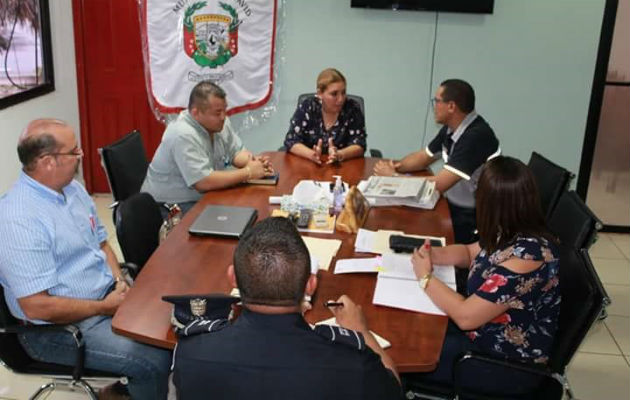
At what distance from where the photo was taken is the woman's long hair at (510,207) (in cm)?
196

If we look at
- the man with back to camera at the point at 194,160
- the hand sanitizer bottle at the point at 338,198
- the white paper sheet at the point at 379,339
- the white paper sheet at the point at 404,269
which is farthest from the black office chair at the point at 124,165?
the white paper sheet at the point at 379,339

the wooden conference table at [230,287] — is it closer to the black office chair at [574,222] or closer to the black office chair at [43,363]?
the black office chair at [43,363]

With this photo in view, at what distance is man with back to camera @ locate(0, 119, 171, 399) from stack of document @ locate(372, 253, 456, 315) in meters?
0.76

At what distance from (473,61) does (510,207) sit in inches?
113

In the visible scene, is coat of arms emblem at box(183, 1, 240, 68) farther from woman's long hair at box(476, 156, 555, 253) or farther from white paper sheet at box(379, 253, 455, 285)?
woman's long hair at box(476, 156, 555, 253)

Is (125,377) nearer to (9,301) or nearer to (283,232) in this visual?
(9,301)

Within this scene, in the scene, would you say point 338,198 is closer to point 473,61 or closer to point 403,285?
point 403,285

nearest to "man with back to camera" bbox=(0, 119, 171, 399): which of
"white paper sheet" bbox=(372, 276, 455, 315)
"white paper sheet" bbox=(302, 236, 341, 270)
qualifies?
"white paper sheet" bbox=(302, 236, 341, 270)

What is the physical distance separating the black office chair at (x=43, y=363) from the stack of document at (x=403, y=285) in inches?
35.3

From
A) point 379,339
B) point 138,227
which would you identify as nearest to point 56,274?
point 138,227

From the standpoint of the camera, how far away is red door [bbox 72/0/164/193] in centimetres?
477

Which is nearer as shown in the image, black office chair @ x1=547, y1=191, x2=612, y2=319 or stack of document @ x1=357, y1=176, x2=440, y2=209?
black office chair @ x1=547, y1=191, x2=612, y2=319

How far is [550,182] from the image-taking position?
2971 mm

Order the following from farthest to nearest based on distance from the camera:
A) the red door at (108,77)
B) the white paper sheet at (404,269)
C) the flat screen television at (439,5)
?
the red door at (108,77) → the flat screen television at (439,5) → the white paper sheet at (404,269)
